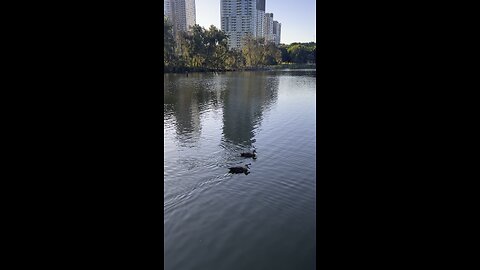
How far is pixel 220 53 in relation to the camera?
54438 mm

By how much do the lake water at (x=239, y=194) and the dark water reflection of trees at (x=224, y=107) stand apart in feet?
0.33

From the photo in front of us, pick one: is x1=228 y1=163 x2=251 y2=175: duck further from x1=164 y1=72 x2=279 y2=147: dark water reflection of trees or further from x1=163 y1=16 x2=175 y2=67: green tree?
x1=163 y1=16 x2=175 y2=67: green tree

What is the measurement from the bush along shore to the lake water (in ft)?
95.1

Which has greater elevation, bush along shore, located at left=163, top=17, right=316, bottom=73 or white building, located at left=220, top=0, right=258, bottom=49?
white building, located at left=220, top=0, right=258, bottom=49

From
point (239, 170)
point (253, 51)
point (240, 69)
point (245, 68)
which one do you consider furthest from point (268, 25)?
point (239, 170)

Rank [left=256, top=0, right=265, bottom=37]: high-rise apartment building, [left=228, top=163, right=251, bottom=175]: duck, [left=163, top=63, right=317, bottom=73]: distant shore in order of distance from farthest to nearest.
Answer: [left=256, top=0, right=265, bottom=37]: high-rise apartment building → [left=163, top=63, right=317, bottom=73]: distant shore → [left=228, top=163, right=251, bottom=175]: duck

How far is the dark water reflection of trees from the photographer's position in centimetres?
1638

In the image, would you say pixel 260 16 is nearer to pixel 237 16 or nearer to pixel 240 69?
pixel 237 16

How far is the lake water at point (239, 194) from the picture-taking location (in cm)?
637

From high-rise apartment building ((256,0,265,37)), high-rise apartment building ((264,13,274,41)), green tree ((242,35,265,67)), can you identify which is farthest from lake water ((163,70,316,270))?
high-rise apartment building ((264,13,274,41))

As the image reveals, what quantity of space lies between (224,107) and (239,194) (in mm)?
14506

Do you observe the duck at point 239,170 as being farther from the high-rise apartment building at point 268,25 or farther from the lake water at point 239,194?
the high-rise apartment building at point 268,25
